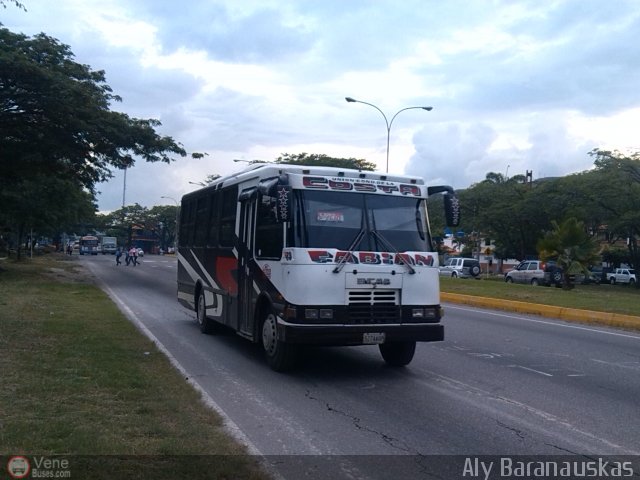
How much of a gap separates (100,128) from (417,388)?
2121cm

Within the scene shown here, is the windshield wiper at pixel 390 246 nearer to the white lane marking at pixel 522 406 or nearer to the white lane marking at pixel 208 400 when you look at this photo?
the white lane marking at pixel 522 406

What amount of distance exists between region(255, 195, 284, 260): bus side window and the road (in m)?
1.77

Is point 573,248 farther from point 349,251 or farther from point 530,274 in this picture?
point 349,251

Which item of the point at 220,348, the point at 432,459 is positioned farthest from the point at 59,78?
the point at 432,459

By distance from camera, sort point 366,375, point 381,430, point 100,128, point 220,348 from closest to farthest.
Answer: point 381,430 < point 366,375 < point 220,348 < point 100,128

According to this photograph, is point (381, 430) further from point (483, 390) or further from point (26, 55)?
point (26, 55)

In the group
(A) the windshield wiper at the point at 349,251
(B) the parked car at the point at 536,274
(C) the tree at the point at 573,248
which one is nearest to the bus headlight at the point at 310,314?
(A) the windshield wiper at the point at 349,251

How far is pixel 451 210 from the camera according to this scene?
10.4 meters

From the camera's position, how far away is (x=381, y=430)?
23.7 ft

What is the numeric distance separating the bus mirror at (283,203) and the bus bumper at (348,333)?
1416mm

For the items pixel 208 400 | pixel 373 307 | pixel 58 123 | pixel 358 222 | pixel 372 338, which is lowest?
pixel 208 400

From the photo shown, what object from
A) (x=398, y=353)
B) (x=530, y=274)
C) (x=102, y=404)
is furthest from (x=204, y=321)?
(x=530, y=274)

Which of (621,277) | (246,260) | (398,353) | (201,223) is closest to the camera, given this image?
(398,353)

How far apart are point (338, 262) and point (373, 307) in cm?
81
